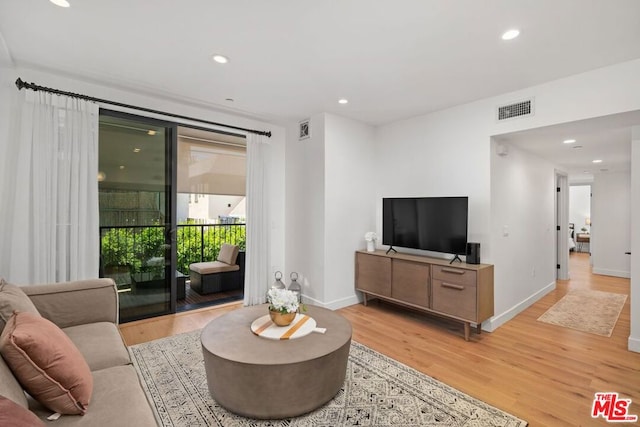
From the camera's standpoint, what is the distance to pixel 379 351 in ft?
9.80

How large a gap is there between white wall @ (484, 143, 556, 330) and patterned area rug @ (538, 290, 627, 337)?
32cm

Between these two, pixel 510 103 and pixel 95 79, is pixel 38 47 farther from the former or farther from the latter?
pixel 510 103

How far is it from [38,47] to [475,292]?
179 inches

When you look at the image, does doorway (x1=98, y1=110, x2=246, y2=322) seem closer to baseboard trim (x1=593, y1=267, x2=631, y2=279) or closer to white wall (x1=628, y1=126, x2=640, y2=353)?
white wall (x1=628, y1=126, x2=640, y2=353)

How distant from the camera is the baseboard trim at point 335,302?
417 cm

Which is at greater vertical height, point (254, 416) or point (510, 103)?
point (510, 103)

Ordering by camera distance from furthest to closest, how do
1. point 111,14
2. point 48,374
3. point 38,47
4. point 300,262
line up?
point 300,262 → point 38,47 → point 111,14 → point 48,374

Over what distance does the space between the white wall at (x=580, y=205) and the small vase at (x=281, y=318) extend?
13.0m

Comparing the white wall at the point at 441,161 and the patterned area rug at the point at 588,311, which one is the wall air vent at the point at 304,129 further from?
the patterned area rug at the point at 588,311

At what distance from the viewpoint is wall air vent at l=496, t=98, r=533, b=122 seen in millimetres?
3204

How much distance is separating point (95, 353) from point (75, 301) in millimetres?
716


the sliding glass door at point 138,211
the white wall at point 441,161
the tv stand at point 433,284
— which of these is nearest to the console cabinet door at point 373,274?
the tv stand at point 433,284

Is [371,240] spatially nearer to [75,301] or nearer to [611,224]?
[75,301]

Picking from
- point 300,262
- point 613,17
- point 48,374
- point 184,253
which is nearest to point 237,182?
point 184,253
